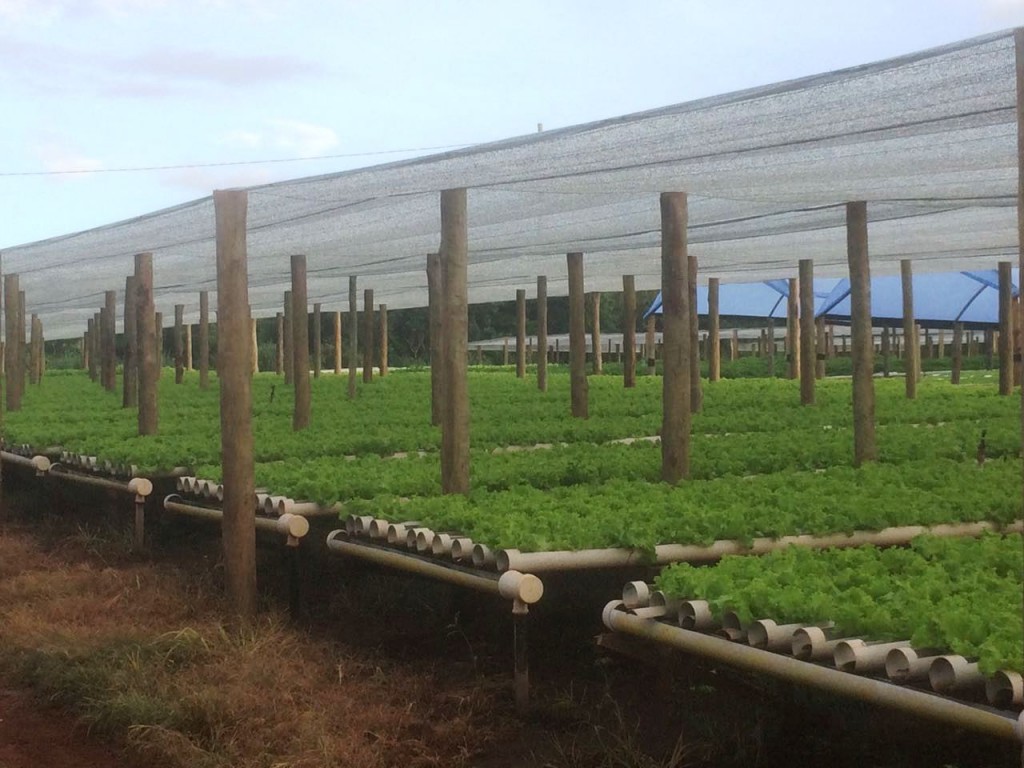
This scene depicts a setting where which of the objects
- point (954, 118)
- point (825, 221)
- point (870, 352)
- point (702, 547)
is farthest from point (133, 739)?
point (825, 221)

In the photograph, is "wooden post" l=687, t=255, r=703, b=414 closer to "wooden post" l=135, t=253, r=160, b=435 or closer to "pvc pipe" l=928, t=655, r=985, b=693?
"wooden post" l=135, t=253, r=160, b=435

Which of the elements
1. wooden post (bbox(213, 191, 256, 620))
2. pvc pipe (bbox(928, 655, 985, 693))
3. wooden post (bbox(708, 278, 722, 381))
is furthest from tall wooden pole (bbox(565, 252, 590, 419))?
pvc pipe (bbox(928, 655, 985, 693))

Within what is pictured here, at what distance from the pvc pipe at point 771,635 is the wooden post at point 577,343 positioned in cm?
977

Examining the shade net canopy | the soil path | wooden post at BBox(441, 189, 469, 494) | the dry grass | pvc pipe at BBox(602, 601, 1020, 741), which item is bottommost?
the soil path

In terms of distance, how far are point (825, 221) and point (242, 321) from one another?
640cm

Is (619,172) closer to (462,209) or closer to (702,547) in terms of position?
(462,209)

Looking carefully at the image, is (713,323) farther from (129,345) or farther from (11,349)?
(11,349)

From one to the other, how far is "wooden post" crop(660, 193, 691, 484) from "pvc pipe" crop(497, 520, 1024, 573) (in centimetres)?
212

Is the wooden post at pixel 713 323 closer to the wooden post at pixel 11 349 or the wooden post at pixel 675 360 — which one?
the wooden post at pixel 11 349

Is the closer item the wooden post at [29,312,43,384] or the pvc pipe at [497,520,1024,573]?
the pvc pipe at [497,520,1024,573]

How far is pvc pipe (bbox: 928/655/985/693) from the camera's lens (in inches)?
162

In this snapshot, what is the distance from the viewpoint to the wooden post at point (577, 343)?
14.8 meters

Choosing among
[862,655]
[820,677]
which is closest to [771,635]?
[820,677]

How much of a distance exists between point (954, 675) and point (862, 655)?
1.22ft
